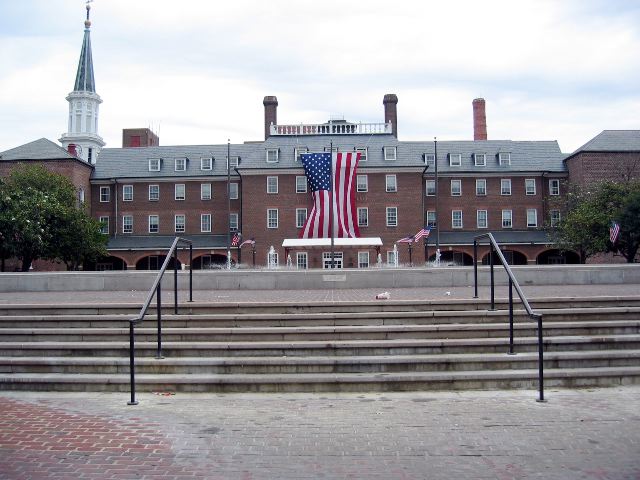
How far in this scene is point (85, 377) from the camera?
817cm

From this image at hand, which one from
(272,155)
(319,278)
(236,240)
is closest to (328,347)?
(319,278)

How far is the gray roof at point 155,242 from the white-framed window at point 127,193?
3.52 meters

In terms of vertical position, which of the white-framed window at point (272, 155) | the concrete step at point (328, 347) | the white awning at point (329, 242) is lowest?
the concrete step at point (328, 347)

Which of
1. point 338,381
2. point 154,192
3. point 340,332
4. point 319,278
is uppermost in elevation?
point 154,192

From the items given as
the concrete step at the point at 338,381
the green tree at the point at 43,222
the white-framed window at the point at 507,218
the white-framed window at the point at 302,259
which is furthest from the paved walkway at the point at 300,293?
the white-framed window at the point at 507,218

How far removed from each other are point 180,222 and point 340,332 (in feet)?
160

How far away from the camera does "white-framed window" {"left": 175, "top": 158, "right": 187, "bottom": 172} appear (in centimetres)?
5744

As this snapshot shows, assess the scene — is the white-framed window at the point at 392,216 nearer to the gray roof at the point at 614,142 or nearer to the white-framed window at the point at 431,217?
the white-framed window at the point at 431,217

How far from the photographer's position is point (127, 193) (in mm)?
56906

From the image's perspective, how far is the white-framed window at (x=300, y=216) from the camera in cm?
5212

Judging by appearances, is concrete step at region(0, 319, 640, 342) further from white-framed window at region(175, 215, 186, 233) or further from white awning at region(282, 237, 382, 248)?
white-framed window at region(175, 215, 186, 233)

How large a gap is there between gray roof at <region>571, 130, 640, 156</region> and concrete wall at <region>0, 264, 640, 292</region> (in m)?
39.5

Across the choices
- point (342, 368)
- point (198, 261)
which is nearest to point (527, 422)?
point (342, 368)

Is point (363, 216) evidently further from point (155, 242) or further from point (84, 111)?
point (84, 111)
